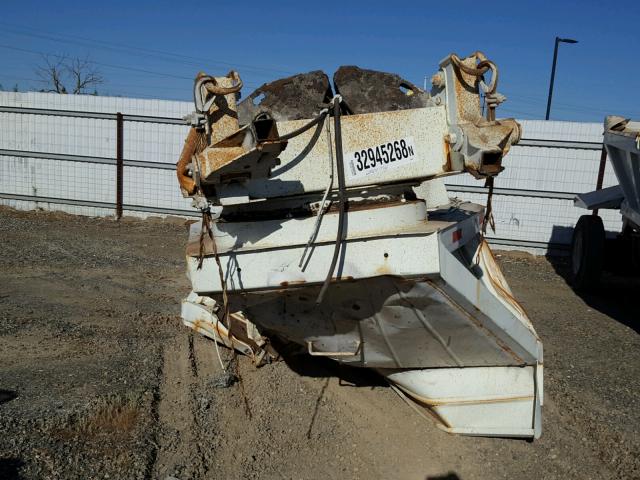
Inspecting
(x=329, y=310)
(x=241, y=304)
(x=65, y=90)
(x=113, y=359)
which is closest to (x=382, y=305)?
(x=329, y=310)

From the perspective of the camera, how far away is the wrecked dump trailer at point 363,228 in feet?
9.84

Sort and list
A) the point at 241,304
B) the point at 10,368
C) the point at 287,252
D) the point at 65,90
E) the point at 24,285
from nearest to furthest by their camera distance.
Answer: the point at 287,252
the point at 241,304
the point at 10,368
the point at 24,285
the point at 65,90

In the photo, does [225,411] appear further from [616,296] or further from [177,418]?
[616,296]

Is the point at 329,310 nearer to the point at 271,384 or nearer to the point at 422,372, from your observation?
the point at 422,372

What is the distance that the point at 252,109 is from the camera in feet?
10.9

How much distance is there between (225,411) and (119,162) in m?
7.67

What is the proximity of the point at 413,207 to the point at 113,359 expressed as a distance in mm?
2518

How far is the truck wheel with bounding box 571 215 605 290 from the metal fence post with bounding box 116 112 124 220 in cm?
730

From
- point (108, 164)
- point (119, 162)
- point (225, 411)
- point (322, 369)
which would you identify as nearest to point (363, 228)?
point (225, 411)

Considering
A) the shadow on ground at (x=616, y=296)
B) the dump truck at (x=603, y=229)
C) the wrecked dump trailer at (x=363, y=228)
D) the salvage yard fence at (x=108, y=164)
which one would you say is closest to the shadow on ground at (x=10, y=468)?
the wrecked dump trailer at (x=363, y=228)

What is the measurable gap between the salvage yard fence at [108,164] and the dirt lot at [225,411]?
4.05 m

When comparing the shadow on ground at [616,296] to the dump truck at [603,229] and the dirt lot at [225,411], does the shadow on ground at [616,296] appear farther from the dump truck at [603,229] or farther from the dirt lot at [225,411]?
the dirt lot at [225,411]

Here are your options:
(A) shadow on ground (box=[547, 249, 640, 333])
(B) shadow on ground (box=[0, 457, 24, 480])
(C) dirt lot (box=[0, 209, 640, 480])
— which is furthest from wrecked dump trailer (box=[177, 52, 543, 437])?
(A) shadow on ground (box=[547, 249, 640, 333])

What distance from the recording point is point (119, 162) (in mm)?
10570
